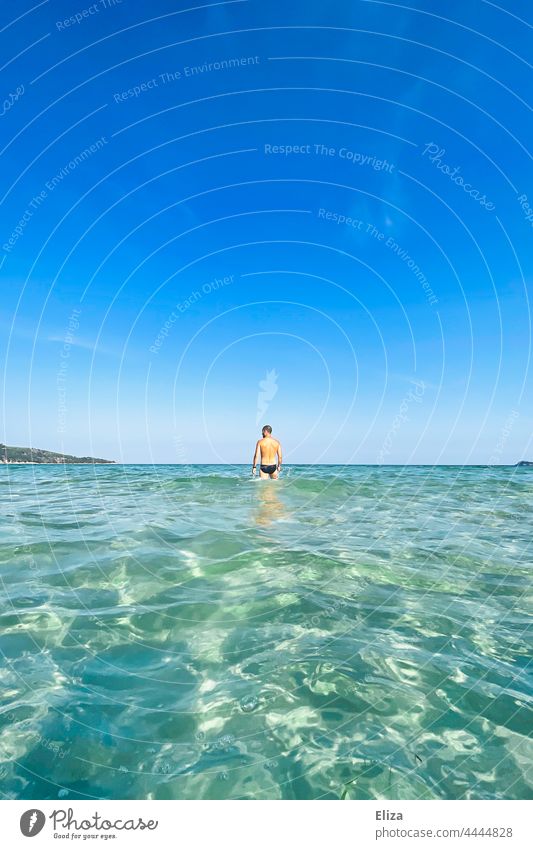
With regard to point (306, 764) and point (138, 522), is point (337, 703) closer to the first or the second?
point (306, 764)
